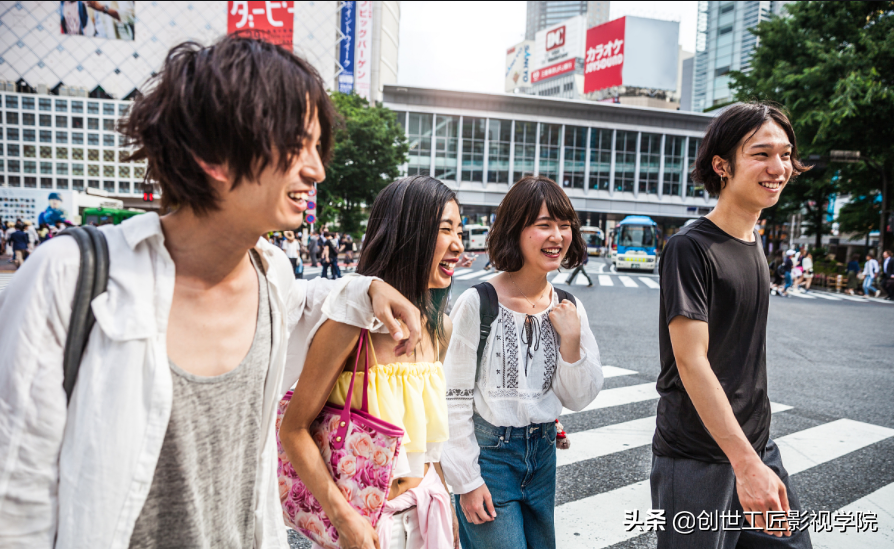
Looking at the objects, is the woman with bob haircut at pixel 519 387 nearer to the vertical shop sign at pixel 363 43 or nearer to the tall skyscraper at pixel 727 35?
the vertical shop sign at pixel 363 43

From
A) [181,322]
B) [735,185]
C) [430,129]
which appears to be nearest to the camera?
[181,322]

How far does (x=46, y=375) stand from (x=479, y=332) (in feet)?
4.61

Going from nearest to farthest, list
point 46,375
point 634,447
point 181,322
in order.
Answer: point 46,375 < point 181,322 < point 634,447

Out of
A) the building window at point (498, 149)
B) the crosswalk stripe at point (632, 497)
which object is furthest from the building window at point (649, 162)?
the crosswalk stripe at point (632, 497)

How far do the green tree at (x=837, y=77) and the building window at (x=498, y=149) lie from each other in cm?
3113

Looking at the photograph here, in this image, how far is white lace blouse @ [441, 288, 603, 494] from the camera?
198 centimetres

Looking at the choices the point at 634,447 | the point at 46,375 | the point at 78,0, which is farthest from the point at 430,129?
the point at 46,375

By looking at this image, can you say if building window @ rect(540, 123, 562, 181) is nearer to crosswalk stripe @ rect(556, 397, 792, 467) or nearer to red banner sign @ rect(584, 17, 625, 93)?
red banner sign @ rect(584, 17, 625, 93)

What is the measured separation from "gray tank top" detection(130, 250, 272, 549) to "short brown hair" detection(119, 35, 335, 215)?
34cm

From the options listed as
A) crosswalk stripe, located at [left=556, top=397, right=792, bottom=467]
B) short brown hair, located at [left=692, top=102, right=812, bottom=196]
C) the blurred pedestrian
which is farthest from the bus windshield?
short brown hair, located at [left=692, top=102, right=812, bottom=196]

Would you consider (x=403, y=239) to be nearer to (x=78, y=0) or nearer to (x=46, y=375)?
(x=46, y=375)

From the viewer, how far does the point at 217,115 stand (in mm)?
990

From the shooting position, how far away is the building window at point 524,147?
5350 cm

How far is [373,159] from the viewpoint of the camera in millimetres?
30016
